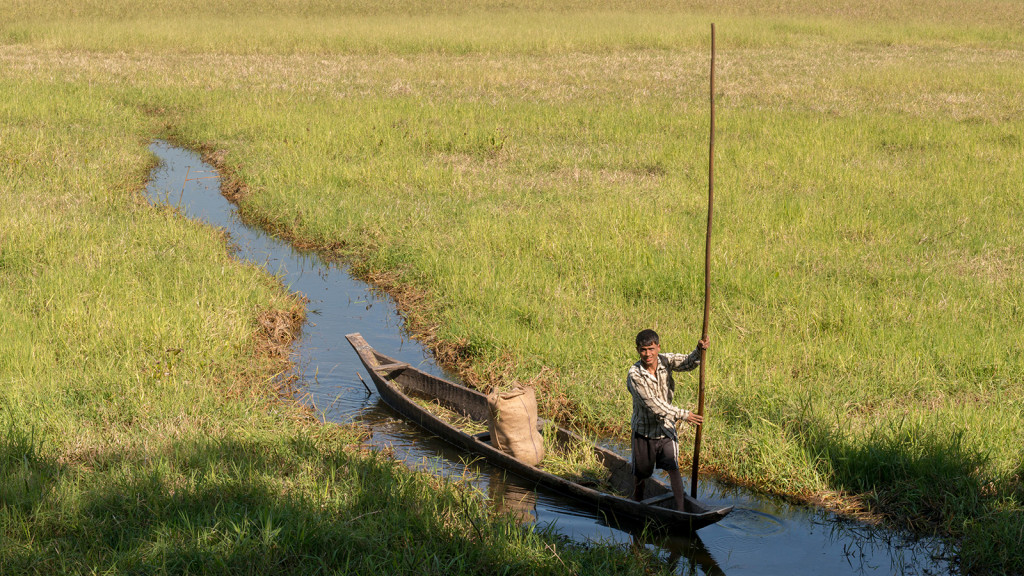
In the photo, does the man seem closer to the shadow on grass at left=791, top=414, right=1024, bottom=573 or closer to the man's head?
the man's head

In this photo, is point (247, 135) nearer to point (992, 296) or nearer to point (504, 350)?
point (504, 350)

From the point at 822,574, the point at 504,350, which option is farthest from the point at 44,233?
the point at 822,574

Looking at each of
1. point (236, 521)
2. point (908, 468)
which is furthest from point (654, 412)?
point (236, 521)

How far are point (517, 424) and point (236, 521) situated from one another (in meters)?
2.24

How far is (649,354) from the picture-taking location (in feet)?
18.8

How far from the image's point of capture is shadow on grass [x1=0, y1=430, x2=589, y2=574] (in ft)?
15.7

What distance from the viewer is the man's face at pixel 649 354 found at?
5699mm

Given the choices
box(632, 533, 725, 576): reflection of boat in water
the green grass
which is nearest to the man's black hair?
box(632, 533, 725, 576): reflection of boat in water

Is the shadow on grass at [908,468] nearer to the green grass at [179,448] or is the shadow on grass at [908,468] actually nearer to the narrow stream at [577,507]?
the narrow stream at [577,507]

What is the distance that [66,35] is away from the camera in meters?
32.3

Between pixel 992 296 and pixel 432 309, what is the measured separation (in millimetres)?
5767

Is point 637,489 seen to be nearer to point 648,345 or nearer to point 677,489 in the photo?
point 677,489

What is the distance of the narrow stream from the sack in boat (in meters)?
0.22

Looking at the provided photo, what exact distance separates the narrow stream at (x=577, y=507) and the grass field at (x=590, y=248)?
0.81ft
